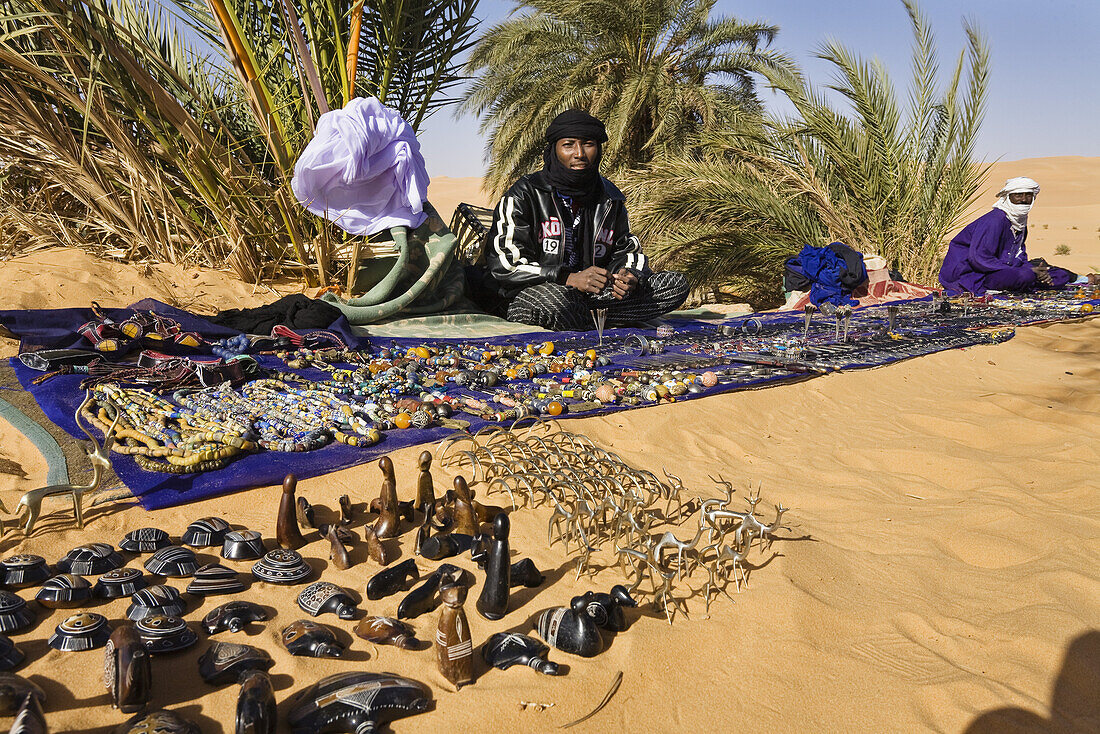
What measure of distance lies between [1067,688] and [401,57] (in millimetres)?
6457

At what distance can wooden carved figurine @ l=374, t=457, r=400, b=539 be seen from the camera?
220 centimetres

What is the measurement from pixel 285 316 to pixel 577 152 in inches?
99.0

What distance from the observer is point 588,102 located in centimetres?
1112

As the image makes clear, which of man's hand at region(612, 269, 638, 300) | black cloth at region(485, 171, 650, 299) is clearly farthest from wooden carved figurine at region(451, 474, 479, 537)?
black cloth at region(485, 171, 650, 299)

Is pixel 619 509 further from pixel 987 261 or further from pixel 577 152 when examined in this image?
pixel 987 261

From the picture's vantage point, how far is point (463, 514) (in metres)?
2.29

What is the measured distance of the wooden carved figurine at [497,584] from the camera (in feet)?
6.08

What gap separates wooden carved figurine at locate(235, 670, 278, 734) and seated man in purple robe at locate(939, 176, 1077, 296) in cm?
899

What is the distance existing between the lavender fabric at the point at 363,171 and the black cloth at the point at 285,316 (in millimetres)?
889

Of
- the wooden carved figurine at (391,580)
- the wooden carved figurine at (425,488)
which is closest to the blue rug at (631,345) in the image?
the wooden carved figurine at (425,488)

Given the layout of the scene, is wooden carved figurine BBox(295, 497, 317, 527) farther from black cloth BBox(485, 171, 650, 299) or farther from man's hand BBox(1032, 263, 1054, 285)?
man's hand BBox(1032, 263, 1054, 285)

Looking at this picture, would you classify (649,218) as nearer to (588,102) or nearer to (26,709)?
(588,102)

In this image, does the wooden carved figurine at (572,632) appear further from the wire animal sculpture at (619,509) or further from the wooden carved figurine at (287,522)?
the wooden carved figurine at (287,522)

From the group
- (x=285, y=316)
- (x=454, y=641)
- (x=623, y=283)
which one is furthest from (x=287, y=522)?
(x=623, y=283)
